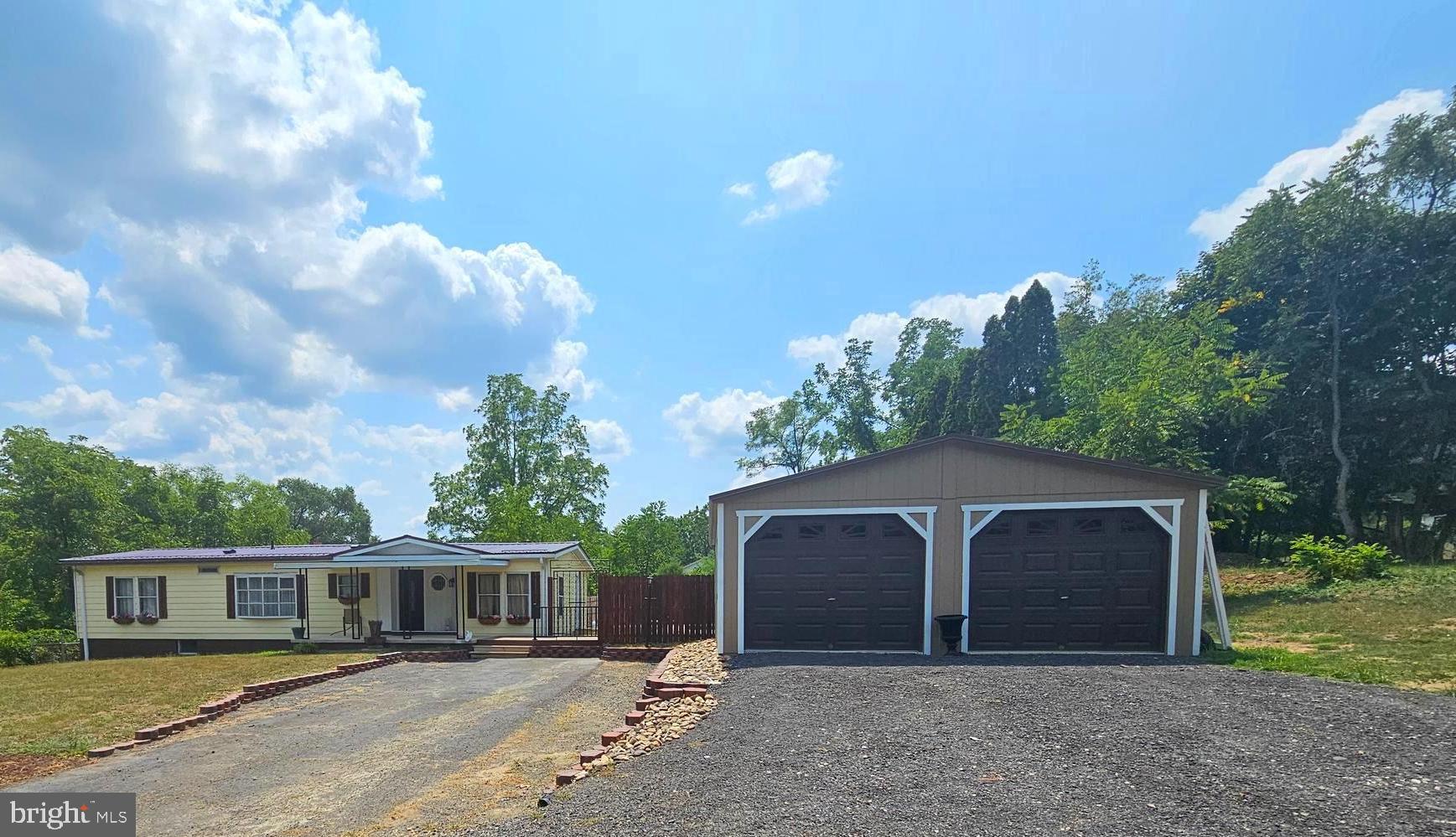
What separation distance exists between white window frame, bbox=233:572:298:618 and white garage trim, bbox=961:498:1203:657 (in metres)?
17.2

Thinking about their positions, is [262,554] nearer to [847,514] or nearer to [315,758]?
[315,758]

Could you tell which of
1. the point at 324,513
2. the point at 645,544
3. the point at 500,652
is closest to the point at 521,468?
the point at 645,544

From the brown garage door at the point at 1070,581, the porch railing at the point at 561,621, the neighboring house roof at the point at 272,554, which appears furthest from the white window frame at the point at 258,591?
the brown garage door at the point at 1070,581

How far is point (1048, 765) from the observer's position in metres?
4.56

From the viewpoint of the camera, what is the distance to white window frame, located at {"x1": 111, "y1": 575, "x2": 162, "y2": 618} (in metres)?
16.5

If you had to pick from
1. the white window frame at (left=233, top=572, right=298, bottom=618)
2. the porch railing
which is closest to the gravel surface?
the porch railing

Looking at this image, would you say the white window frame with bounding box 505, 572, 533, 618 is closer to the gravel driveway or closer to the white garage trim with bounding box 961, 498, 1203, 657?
the gravel driveway

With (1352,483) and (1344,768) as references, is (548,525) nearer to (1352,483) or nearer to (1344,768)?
(1344,768)

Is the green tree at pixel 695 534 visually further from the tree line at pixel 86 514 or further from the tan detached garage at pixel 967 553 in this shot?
the tan detached garage at pixel 967 553

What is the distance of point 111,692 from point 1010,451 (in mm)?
16263

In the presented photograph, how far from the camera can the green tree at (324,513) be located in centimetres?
5953

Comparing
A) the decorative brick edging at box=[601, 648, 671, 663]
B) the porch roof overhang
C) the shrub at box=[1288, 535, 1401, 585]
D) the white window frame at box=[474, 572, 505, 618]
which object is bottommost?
the decorative brick edging at box=[601, 648, 671, 663]

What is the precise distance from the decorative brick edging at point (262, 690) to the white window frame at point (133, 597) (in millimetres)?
8279

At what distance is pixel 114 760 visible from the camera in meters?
6.93
